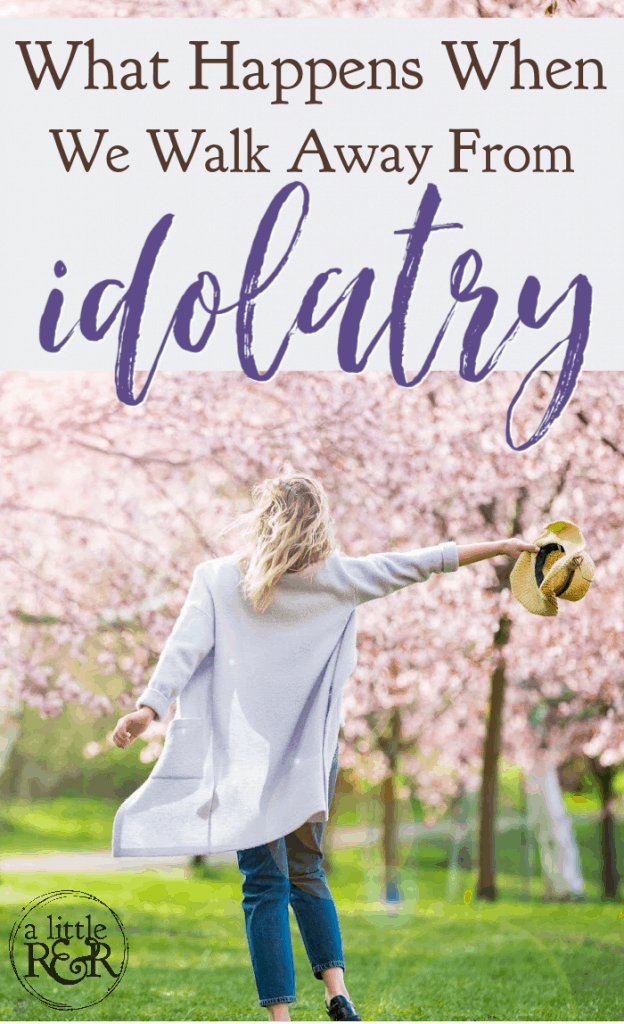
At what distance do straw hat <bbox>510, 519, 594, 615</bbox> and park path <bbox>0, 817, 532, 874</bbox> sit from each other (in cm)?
1759

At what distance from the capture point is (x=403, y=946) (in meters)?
7.10

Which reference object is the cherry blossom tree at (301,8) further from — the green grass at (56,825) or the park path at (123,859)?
the green grass at (56,825)

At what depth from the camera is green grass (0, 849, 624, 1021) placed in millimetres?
4699

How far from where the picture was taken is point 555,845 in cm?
1490

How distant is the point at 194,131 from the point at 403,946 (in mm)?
5042

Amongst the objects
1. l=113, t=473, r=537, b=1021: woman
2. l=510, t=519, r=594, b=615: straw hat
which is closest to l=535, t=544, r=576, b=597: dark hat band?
l=510, t=519, r=594, b=615: straw hat

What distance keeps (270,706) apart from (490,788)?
7.61m

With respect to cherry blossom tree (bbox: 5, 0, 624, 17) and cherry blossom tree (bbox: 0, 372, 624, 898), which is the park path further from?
cherry blossom tree (bbox: 5, 0, 624, 17)

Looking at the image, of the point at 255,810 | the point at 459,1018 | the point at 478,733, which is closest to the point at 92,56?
the point at 255,810

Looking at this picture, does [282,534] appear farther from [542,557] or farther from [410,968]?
[410,968]

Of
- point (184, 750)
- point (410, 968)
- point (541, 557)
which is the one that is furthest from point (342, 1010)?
point (410, 968)

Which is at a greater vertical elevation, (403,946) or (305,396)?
(305,396)

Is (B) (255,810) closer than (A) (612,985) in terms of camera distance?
Yes

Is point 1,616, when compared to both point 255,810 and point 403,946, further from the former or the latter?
point 255,810
